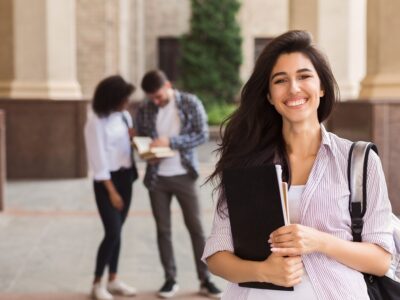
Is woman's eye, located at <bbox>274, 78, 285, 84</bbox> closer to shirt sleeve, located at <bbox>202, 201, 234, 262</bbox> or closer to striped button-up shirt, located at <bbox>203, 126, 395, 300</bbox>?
striped button-up shirt, located at <bbox>203, 126, 395, 300</bbox>

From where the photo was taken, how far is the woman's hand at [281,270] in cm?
234

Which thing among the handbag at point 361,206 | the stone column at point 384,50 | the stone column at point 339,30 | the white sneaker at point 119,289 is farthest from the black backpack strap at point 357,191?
the stone column at point 339,30

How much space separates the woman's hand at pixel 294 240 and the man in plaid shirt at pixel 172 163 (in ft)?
14.0

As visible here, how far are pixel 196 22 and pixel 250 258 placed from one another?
32422 mm

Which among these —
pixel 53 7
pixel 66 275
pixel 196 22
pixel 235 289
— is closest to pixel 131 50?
pixel 196 22

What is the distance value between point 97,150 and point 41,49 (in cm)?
896

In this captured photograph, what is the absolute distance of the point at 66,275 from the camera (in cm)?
741

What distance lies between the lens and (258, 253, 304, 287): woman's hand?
234cm

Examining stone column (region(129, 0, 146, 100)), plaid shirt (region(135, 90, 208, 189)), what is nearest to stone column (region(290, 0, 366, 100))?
plaid shirt (region(135, 90, 208, 189))

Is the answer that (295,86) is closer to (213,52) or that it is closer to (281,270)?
(281,270)

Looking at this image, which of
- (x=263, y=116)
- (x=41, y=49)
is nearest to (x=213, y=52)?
(x=41, y=49)

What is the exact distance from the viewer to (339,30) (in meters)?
14.4

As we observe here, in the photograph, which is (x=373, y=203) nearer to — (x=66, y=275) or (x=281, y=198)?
(x=281, y=198)

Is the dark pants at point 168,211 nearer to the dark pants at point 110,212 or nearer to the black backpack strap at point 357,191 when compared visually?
the dark pants at point 110,212
